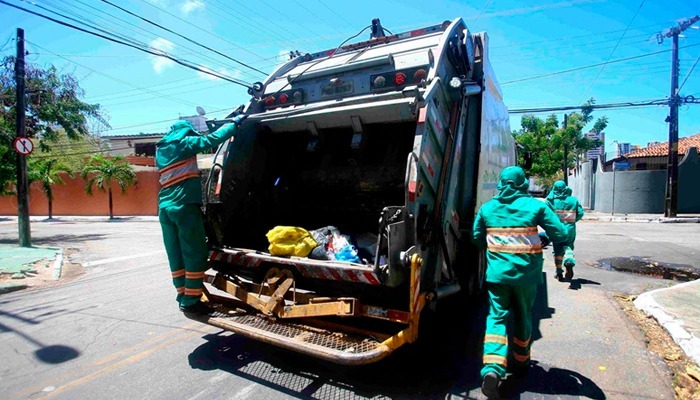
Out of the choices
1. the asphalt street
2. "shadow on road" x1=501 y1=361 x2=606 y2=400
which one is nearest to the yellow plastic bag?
the asphalt street

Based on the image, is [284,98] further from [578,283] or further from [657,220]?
[657,220]

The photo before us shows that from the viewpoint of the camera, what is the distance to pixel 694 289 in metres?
5.45

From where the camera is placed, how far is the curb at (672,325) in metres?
3.55

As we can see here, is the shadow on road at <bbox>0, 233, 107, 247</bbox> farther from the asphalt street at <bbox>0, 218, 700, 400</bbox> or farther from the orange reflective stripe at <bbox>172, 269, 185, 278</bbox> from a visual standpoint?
the orange reflective stripe at <bbox>172, 269, 185, 278</bbox>

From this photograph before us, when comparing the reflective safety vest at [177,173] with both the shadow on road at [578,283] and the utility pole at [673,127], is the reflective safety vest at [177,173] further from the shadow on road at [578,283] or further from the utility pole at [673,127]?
the utility pole at [673,127]

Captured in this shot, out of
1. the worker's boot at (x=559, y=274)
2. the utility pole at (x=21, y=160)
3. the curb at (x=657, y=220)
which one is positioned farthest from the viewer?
the curb at (x=657, y=220)

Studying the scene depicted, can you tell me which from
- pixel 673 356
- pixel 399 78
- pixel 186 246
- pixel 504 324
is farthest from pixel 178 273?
pixel 673 356

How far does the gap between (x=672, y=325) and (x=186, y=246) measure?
4478 millimetres

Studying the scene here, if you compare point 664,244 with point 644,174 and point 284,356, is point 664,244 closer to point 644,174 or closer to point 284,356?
point 284,356

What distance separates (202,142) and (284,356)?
1.91 m

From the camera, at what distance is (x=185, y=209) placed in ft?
12.0

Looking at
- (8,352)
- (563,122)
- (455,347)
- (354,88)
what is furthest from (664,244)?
(563,122)

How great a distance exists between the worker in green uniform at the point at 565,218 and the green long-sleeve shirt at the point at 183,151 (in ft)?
16.3

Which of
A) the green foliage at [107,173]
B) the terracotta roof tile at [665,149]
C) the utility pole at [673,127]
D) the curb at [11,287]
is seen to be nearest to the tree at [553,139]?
the terracotta roof tile at [665,149]
